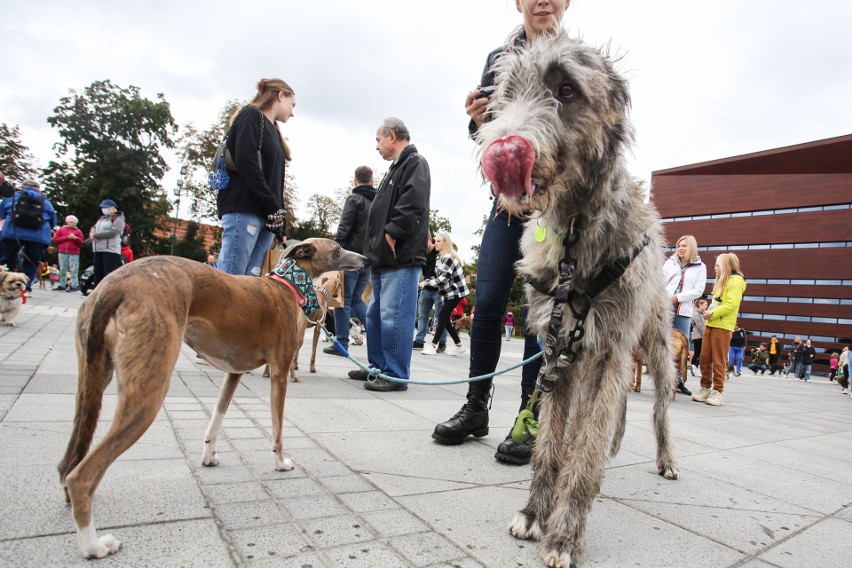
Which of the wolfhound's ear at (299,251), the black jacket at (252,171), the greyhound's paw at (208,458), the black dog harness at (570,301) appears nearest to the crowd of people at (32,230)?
the black jacket at (252,171)

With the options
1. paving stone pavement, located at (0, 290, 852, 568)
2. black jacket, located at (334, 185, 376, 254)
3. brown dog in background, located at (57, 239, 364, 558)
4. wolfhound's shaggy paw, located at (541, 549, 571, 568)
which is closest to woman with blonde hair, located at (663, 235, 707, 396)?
paving stone pavement, located at (0, 290, 852, 568)

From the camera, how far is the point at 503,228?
302 centimetres

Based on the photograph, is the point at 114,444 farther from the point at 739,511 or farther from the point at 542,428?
the point at 739,511

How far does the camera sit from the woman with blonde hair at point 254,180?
4.81 m

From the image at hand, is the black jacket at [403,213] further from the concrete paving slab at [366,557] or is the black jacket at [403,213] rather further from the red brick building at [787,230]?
the red brick building at [787,230]

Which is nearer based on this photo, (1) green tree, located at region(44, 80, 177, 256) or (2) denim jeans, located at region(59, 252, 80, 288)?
(2) denim jeans, located at region(59, 252, 80, 288)

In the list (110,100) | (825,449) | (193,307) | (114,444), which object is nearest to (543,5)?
(193,307)

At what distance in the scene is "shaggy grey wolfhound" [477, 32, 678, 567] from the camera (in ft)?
5.68

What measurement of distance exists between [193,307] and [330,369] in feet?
14.9

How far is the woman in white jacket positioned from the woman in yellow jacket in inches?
13.8

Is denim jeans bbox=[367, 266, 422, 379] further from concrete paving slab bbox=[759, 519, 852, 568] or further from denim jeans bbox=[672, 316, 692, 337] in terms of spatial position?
denim jeans bbox=[672, 316, 692, 337]

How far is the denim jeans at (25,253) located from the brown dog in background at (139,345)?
32.6ft

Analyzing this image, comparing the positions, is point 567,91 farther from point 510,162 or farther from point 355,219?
point 355,219

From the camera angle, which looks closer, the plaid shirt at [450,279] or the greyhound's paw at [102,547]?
the greyhound's paw at [102,547]
